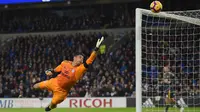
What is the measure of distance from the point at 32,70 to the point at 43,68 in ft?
2.44

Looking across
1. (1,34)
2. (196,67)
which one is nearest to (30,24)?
(1,34)

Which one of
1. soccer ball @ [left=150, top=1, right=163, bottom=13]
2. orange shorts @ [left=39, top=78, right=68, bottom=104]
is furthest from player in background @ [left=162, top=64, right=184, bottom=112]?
soccer ball @ [left=150, top=1, right=163, bottom=13]

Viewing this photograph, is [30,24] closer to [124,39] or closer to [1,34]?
[1,34]

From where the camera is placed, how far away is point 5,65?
28.6m

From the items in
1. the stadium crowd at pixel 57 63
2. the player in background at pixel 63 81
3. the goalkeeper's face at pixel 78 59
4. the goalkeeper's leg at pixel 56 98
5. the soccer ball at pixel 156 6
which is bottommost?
the stadium crowd at pixel 57 63

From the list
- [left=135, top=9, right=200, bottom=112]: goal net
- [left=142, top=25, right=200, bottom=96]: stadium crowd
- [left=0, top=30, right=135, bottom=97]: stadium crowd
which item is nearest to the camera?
[left=135, top=9, right=200, bottom=112]: goal net

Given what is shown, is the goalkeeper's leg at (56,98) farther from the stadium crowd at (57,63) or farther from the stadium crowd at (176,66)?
the stadium crowd at (57,63)

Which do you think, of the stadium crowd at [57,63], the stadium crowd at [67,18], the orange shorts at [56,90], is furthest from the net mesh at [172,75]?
the stadium crowd at [67,18]

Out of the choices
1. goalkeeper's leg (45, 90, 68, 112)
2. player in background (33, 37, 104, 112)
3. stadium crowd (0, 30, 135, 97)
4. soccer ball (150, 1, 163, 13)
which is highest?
soccer ball (150, 1, 163, 13)

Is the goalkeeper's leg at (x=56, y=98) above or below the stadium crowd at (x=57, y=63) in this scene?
above

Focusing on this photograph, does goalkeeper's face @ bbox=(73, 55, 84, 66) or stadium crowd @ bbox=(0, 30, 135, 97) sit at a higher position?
goalkeeper's face @ bbox=(73, 55, 84, 66)

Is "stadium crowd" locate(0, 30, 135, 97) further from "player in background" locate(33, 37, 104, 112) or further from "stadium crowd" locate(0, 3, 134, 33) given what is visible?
"player in background" locate(33, 37, 104, 112)

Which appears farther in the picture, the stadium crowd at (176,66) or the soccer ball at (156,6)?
the stadium crowd at (176,66)

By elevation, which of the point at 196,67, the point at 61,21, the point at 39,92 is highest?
the point at 61,21
